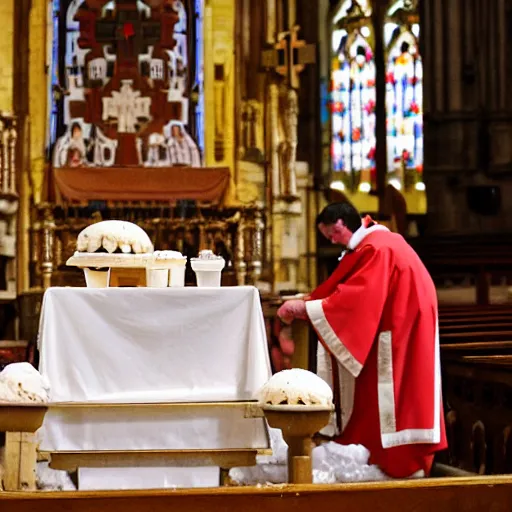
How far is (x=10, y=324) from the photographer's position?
12414mm

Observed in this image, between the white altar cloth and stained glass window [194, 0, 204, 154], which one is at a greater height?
stained glass window [194, 0, 204, 154]

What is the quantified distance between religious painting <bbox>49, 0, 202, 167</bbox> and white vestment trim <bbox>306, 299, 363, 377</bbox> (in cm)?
844

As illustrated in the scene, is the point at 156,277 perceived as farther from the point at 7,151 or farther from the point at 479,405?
the point at 7,151

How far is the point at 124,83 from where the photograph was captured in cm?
1330

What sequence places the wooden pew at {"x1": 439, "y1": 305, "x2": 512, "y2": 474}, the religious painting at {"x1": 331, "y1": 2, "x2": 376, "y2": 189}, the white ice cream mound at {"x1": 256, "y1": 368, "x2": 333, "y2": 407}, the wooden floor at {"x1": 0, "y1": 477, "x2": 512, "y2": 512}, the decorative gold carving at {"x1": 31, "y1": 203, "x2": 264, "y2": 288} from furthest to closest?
1. the religious painting at {"x1": 331, "y1": 2, "x2": 376, "y2": 189}
2. the decorative gold carving at {"x1": 31, "y1": 203, "x2": 264, "y2": 288}
3. the wooden pew at {"x1": 439, "y1": 305, "x2": 512, "y2": 474}
4. the white ice cream mound at {"x1": 256, "y1": 368, "x2": 333, "y2": 407}
5. the wooden floor at {"x1": 0, "y1": 477, "x2": 512, "y2": 512}

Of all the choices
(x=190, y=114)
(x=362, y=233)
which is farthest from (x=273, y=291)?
(x=362, y=233)

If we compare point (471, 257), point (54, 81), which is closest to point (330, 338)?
point (471, 257)

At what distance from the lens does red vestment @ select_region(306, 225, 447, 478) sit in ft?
15.7

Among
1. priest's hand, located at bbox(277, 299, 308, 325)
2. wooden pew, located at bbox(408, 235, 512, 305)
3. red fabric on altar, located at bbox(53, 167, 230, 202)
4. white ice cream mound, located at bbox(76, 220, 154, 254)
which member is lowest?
priest's hand, located at bbox(277, 299, 308, 325)

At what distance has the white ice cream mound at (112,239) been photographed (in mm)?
4418

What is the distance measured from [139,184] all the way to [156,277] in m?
8.04

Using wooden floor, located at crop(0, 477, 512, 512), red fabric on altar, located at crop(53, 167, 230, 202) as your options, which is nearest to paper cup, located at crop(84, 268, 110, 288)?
wooden floor, located at crop(0, 477, 512, 512)

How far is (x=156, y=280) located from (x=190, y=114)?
9.06 m

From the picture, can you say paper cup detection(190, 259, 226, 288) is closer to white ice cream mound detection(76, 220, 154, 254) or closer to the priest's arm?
white ice cream mound detection(76, 220, 154, 254)
